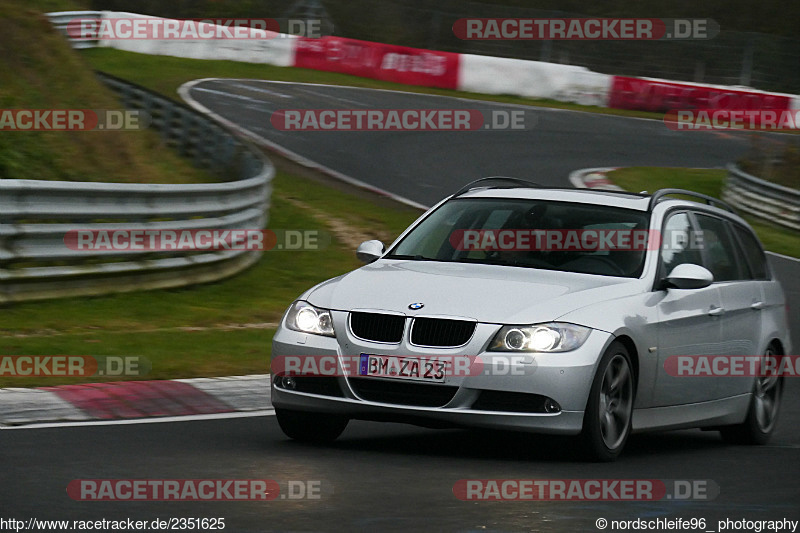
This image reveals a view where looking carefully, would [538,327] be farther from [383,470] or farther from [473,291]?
[383,470]

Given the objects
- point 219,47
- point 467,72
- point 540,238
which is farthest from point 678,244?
point 219,47

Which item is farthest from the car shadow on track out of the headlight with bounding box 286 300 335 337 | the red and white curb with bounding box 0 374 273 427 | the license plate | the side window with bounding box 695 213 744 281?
the side window with bounding box 695 213 744 281

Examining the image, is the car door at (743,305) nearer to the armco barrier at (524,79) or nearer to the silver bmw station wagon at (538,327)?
the silver bmw station wagon at (538,327)

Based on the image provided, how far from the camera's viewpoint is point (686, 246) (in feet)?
30.6

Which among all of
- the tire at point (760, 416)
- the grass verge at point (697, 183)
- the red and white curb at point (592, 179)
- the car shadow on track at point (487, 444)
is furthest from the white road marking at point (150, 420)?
the red and white curb at point (592, 179)

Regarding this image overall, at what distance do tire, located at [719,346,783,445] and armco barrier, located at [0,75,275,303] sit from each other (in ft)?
21.9

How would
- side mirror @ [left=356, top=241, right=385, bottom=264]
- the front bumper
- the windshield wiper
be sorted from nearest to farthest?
the front bumper → the windshield wiper → side mirror @ [left=356, top=241, right=385, bottom=264]

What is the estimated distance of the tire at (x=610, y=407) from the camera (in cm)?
780

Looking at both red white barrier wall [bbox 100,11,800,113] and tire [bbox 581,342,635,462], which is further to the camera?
red white barrier wall [bbox 100,11,800,113]

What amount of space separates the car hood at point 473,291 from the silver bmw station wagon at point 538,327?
1 centimetres

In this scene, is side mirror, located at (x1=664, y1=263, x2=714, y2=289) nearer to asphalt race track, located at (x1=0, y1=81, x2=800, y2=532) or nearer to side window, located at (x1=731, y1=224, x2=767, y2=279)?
asphalt race track, located at (x1=0, y1=81, x2=800, y2=532)

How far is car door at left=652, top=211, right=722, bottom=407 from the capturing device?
340 inches

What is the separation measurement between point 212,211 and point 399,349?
30.1 feet

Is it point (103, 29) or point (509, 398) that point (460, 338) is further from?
point (103, 29)
